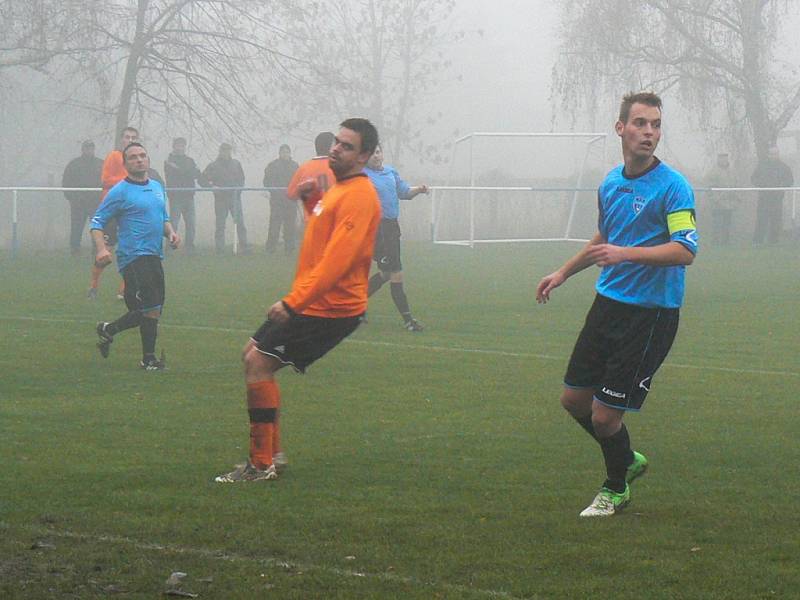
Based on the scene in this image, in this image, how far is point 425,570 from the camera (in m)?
5.34

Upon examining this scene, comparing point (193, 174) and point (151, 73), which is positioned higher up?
point (151, 73)

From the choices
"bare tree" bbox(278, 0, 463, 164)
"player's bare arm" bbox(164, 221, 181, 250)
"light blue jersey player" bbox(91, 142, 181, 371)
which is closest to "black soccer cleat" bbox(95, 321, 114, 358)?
"light blue jersey player" bbox(91, 142, 181, 371)

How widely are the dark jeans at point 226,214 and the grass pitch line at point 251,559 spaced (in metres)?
21.3

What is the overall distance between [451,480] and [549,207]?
26.8 m

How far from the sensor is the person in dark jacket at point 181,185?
2631 cm

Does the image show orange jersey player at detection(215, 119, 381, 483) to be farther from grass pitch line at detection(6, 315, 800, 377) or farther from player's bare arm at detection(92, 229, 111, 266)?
Answer: grass pitch line at detection(6, 315, 800, 377)

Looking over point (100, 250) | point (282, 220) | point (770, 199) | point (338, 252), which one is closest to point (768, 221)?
point (770, 199)

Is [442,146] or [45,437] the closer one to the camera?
[45,437]

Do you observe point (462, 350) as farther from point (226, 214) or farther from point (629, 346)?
point (226, 214)

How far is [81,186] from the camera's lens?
87.0ft

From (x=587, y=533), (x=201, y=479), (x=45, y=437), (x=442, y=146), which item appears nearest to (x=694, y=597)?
(x=587, y=533)

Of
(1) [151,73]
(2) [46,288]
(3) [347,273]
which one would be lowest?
(2) [46,288]

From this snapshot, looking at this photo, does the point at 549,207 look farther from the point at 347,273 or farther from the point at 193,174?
the point at 347,273

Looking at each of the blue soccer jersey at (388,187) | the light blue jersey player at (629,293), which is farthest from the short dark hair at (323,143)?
the light blue jersey player at (629,293)
